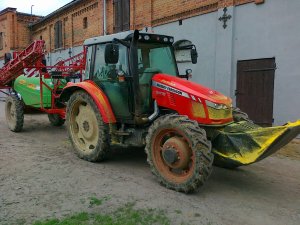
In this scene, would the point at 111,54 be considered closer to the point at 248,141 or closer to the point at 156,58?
the point at 156,58

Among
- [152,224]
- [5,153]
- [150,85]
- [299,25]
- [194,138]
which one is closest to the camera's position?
[152,224]

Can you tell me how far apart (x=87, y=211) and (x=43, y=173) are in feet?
5.82

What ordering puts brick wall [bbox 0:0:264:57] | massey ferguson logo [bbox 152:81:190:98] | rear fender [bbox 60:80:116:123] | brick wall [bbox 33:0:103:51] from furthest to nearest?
brick wall [bbox 33:0:103:51] → brick wall [bbox 0:0:264:57] → rear fender [bbox 60:80:116:123] → massey ferguson logo [bbox 152:81:190:98]

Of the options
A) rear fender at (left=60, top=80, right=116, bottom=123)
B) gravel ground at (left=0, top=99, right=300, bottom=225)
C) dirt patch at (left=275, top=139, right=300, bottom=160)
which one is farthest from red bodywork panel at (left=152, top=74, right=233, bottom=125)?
dirt patch at (left=275, top=139, right=300, bottom=160)

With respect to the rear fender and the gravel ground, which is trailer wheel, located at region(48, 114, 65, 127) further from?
the rear fender

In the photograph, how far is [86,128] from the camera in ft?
21.2

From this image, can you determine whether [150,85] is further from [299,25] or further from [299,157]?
[299,25]

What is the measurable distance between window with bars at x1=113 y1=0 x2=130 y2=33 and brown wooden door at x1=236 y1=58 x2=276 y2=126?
629cm

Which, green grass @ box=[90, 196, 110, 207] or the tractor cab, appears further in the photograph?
the tractor cab

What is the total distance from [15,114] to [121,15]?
7379mm

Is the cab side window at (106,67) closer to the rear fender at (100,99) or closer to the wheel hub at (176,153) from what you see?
the rear fender at (100,99)

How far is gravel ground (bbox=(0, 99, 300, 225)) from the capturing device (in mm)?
4078

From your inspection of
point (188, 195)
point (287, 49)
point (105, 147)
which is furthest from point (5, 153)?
point (287, 49)

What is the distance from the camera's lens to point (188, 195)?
4.63 meters
